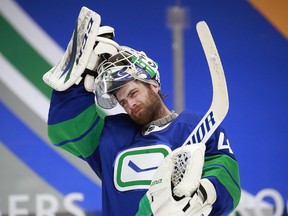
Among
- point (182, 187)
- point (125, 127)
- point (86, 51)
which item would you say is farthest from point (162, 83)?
point (182, 187)

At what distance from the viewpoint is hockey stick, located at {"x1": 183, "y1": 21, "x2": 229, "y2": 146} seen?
1.50m

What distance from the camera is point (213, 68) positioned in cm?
151

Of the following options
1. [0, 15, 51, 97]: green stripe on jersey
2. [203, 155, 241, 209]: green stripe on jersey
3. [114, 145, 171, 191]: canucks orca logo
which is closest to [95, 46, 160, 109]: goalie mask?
[114, 145, 171, 191]: canucks orca logo

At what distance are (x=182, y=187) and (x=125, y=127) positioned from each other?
33cm

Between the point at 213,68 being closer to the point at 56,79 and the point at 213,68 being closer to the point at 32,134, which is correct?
the point at 56,79

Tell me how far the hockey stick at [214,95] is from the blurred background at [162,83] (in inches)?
36.9

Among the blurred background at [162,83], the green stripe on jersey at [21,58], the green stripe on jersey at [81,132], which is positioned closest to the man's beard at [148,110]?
the green stripe on jersey at [81,132]

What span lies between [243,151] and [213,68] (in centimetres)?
113

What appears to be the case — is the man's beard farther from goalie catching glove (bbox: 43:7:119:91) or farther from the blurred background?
the blurred background

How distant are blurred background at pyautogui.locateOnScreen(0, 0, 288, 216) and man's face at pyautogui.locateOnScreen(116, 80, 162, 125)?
0.85 meters

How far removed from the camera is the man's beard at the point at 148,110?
5.43 ft

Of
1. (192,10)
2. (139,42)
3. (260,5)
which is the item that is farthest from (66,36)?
(260,5)

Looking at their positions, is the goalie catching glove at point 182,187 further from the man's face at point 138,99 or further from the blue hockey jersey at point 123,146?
the man's face at point 138,99

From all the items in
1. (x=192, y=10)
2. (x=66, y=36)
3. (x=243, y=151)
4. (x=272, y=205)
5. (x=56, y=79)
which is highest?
(x=66, y=36)
